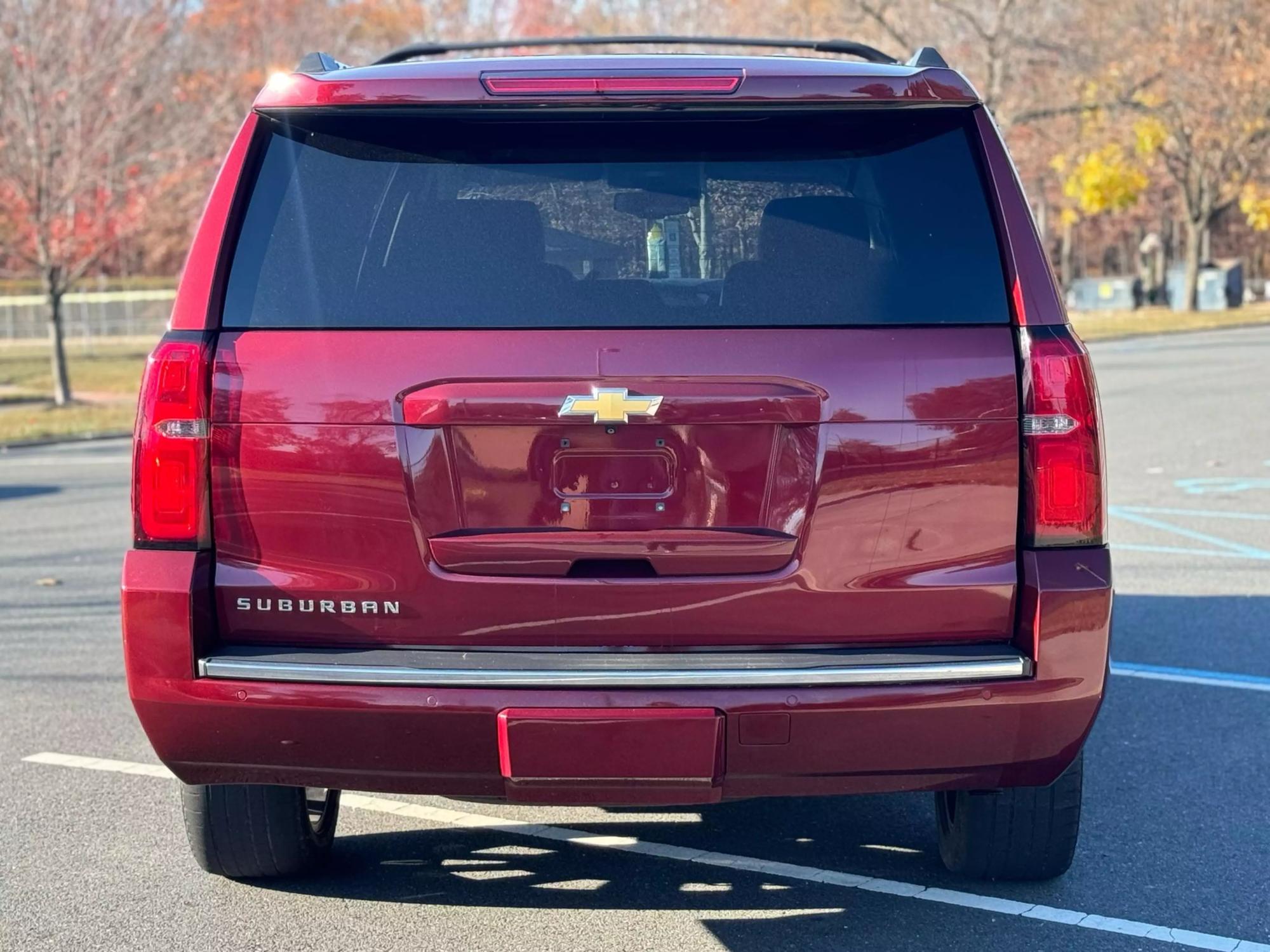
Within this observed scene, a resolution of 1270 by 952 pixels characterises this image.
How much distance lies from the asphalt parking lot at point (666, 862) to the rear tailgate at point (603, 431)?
0.96 meters

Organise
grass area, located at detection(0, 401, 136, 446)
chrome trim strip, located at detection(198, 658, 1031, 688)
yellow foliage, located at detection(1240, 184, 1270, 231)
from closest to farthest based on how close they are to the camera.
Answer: chrome trim strip, located at detection(198, 658, 1031, 688), grass area, located at detection(0, 401, 136, 446), yellow foliage, located at detection(1240, 184, 1270, 231)

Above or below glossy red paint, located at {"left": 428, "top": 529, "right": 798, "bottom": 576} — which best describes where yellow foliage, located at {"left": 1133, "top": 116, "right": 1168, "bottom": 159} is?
above

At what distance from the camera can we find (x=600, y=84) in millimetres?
3377

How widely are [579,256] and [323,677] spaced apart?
109 centimetres

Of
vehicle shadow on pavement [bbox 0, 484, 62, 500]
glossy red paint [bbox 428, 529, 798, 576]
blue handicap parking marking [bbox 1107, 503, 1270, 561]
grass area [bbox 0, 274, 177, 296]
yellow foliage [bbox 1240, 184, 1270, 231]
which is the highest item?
yellow foliage [bbox 1240, 184, 1270, 231]

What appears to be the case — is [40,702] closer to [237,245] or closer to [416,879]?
[416,879]

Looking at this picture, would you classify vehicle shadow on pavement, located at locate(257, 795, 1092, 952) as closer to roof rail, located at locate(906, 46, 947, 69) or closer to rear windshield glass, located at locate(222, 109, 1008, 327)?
rear windshield glass, located at locate(222, 109, 1008, 327)

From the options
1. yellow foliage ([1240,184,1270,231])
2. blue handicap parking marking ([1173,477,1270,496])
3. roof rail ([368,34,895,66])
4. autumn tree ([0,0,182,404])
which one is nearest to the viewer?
roof rail ([368,34,895,66])

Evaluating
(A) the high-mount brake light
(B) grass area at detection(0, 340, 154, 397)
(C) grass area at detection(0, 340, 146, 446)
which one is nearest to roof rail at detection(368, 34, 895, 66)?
(A) the high-mount brake light

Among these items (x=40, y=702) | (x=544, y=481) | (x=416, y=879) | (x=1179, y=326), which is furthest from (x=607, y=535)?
(x=1179, y=326)

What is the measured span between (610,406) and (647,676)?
1.90 feet

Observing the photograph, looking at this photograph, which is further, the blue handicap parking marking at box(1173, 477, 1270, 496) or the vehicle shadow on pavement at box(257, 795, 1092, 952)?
the blue handicap parking marking at box(1173, 477, 1270, 496)

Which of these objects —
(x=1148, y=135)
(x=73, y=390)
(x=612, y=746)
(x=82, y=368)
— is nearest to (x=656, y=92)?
(x=612, y=746)

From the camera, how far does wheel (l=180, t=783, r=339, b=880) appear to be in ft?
13.1
